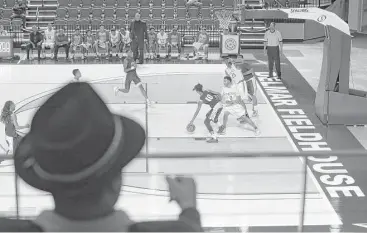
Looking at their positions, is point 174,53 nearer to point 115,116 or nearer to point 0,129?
point 0,129

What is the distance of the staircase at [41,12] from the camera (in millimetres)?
25047

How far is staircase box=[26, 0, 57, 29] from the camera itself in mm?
25047

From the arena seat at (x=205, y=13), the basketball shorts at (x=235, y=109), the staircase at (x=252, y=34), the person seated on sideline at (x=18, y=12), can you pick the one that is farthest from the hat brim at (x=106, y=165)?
the person seated on sideline at (x=18, y=12)

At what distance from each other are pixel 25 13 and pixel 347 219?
18.2 meters

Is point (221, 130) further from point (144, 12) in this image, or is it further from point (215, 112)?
point (144, 12)

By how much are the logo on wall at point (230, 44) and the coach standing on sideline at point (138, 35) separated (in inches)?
107

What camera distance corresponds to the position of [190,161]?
11.5 metres

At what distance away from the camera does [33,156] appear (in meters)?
1.89

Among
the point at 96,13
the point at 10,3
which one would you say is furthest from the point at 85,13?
the point at 10,3

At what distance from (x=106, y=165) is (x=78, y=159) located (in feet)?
0.26

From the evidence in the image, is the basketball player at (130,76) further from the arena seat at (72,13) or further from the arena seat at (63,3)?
the arena seat at (63,3)

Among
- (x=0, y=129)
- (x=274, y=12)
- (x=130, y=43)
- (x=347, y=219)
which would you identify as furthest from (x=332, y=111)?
(x=130, y=43)

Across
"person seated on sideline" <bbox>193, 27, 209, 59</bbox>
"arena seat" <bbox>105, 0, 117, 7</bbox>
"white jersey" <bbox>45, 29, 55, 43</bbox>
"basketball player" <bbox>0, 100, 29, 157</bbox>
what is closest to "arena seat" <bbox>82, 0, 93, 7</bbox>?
"arena seat" <bbox>105, 0, 117, 7</bbox>

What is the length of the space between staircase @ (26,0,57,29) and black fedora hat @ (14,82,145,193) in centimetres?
2370
